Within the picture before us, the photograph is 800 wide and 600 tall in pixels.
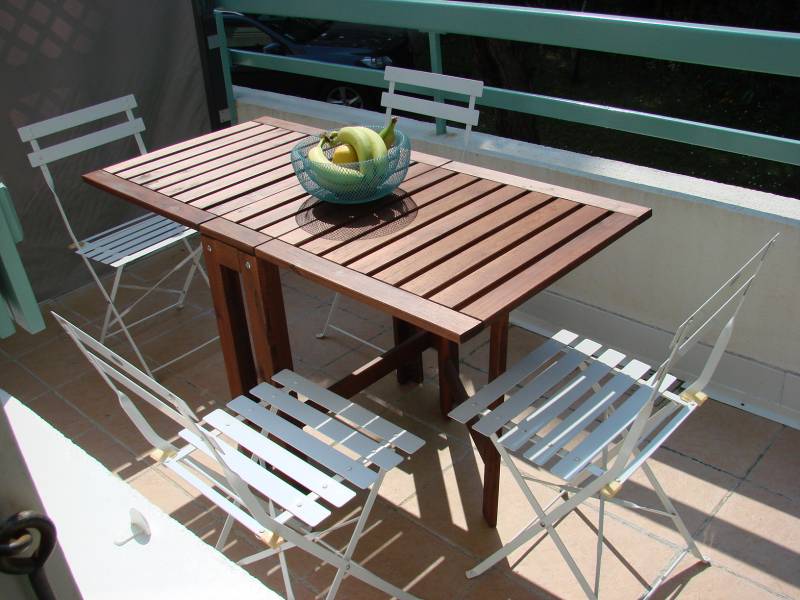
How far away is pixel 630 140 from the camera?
24.6ft

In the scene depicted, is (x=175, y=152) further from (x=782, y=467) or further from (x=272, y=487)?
(x=782, y=467)

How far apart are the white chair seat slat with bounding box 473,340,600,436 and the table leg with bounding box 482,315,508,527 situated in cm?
11

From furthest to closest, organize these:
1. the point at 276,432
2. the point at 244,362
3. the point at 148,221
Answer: the point at 148,221 < the point at 244,362 < the point at 276,432

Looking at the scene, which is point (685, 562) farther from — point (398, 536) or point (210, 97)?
point (210, 97)

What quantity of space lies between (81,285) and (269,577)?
7.86 feet

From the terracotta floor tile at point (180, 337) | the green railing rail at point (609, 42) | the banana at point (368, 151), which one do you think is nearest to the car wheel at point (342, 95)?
the green railing rail at point (609, 42)

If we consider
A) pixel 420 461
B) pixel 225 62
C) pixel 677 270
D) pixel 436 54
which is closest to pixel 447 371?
pixel 420 461

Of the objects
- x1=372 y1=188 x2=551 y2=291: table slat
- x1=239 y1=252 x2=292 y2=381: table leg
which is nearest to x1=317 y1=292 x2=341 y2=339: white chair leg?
x1=239 y1=252 x2=292 y2=381: table leg

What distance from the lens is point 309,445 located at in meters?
2.26

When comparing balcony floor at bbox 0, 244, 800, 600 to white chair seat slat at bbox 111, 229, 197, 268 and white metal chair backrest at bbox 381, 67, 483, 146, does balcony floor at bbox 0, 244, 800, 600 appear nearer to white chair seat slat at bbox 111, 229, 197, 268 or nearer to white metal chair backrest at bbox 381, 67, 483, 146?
white chair seat slat at bbox 111, 229, 197, 268

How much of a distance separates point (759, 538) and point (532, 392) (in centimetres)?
87

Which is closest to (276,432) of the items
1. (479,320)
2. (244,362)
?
(244,362)

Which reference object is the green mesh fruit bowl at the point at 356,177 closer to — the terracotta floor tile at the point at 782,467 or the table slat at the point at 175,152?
the table slat at the point at 175,152

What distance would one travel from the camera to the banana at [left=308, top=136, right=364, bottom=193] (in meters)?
2.42
